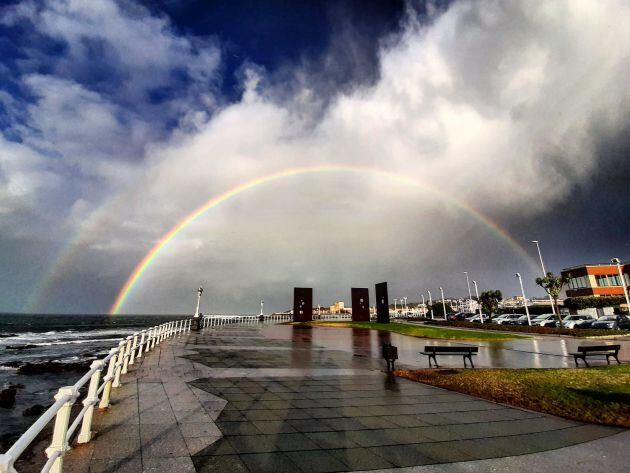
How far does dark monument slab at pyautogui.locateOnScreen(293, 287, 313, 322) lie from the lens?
45656 mm

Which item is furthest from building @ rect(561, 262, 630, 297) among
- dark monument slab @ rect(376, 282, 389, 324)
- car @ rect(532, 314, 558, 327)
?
dark monument slab @ rect(376, 282, 389, 324)

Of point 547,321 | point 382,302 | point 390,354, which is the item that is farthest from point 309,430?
point 547,321

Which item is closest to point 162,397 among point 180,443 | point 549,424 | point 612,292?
point 180,443

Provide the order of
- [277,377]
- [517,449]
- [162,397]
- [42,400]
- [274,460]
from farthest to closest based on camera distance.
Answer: [42,400] < [277,377] < [162,397] < [517,449] < [274,460]

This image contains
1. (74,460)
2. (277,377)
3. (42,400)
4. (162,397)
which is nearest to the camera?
(74,460)

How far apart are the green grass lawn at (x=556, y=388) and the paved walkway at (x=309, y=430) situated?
0.56 meters

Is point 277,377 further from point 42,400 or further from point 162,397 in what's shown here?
point 42,400

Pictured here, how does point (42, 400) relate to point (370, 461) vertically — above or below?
below

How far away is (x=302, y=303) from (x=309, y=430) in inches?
1608

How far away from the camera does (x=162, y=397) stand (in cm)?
716

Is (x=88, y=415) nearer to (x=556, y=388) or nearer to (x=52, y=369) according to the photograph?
Result: (x=556, y=388)

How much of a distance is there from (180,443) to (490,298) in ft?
193

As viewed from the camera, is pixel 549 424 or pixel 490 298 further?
pixel 490 298

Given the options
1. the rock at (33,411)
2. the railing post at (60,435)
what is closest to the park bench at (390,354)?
the railing post at (60,435)
